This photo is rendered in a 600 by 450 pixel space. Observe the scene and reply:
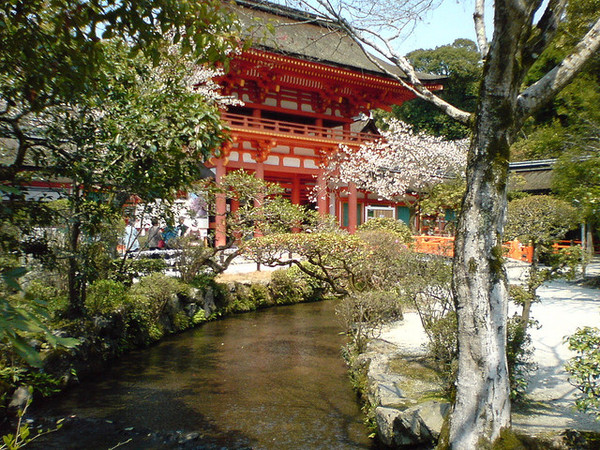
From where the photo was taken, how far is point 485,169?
2982mm

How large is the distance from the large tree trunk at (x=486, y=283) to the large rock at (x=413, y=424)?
0.86 metres

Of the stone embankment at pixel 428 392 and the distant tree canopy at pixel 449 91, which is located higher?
the distant tree canopy at pixel 449 91

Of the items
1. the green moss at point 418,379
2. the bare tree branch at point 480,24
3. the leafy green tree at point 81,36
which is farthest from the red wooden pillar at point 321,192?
the leafy green tree at point 81,36

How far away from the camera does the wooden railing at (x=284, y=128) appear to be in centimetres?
1456

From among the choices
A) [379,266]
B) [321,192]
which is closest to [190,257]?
[379,266]

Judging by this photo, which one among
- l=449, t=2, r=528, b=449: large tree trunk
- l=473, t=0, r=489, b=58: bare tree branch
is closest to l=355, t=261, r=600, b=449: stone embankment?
l=449, t=2, r=528, b=449: large tree trunk

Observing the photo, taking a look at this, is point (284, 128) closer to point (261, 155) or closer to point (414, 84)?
point (261, 155)

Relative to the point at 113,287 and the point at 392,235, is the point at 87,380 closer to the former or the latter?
the point at 113,287

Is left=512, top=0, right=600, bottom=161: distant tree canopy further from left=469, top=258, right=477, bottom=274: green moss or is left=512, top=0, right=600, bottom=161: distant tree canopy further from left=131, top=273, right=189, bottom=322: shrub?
left=131, top=273, right=189, bottom=322: shrub

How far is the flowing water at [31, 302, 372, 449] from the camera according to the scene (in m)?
4.69

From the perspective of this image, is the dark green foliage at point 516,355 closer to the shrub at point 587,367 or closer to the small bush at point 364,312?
the shrub at point 587,367

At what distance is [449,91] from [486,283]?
36.2 m

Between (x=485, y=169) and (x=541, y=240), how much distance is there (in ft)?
15.6

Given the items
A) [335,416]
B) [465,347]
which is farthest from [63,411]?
[465,347]
